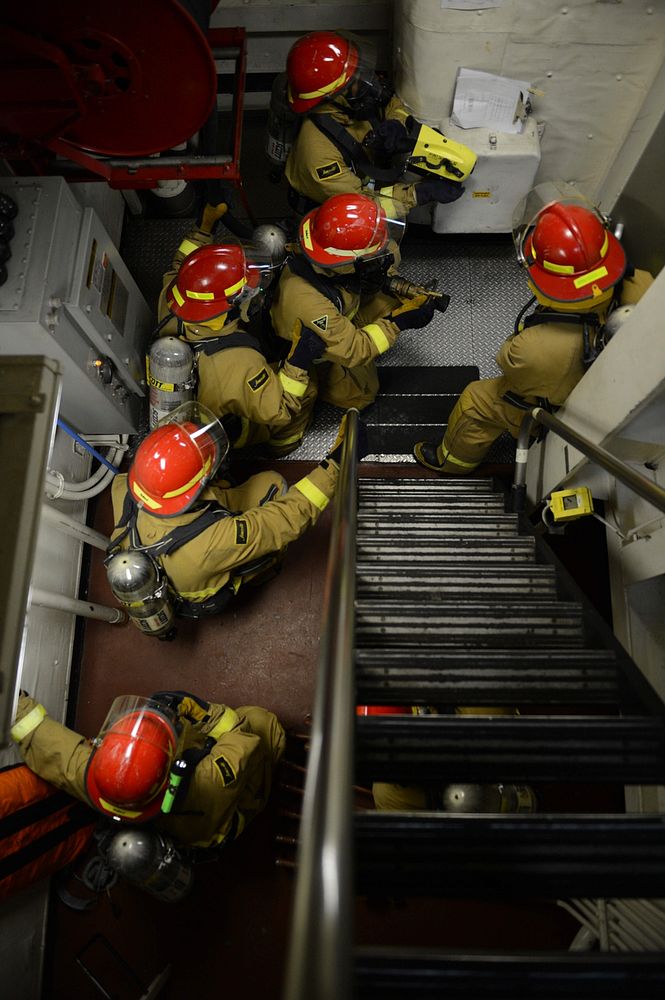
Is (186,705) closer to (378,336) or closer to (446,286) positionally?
(378,336)

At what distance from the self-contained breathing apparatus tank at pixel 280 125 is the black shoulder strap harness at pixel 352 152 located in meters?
0.27

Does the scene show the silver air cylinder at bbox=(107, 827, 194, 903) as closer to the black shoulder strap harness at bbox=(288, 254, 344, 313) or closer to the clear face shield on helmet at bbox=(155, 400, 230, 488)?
the clear face shield on helmet at bbox=(155, 400, 230, 488)

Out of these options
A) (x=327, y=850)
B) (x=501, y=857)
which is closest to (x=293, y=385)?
(x=501, y=857)

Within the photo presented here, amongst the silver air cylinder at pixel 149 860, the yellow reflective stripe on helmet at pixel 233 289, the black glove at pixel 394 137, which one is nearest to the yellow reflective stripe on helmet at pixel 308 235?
the yellow reflective stripe on helmet at pixel 233 289

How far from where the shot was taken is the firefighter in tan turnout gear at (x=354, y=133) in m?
4.44

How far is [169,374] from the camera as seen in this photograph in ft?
13.0

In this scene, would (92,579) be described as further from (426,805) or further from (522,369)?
(522,369)

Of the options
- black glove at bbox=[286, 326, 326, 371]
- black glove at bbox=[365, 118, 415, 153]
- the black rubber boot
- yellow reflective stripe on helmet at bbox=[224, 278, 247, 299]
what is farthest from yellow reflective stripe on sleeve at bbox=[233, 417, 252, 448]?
black glove at bbox=[365, 118, 415, 153]

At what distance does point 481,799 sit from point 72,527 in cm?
289

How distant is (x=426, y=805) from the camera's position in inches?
126

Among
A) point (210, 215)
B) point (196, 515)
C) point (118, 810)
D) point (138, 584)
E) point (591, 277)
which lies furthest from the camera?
point (210, 215)

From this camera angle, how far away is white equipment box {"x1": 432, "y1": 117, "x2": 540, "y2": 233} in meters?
4.50

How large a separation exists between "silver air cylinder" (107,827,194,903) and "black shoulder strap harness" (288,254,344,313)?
3271 mm

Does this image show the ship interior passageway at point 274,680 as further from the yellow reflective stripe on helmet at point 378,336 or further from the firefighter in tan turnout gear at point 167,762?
the yellow reflective stripe on helmet at point 378,336
